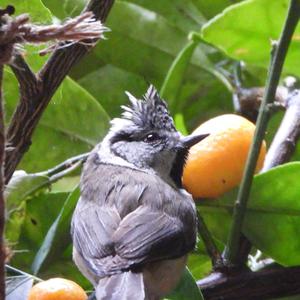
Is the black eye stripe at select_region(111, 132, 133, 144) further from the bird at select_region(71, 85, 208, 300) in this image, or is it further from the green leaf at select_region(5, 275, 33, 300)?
the green leaf at select_region(5, 275, 33, 300)

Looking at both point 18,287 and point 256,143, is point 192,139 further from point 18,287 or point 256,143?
point 18,287

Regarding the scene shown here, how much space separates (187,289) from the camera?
1.35 metres

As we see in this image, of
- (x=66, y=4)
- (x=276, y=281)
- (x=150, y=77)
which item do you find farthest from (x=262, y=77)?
(x=276, y=281)

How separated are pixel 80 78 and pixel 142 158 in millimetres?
295

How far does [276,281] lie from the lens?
1.45 metres

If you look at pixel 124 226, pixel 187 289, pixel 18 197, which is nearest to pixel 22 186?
pixel 18 197

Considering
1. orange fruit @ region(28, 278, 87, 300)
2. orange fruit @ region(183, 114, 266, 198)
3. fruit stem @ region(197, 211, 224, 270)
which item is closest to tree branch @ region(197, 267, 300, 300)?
fruit stem @ region(197, 211, 224, 270)

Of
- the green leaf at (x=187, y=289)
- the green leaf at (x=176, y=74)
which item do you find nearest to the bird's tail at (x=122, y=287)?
the green leaf at (x=187, y=289)

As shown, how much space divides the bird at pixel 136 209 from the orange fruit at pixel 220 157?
3 centimetres

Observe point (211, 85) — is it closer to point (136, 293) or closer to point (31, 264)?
point (31, 264)

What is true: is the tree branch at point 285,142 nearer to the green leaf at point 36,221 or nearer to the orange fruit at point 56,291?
the green leaf at point 36,221

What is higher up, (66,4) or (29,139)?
(66,4)

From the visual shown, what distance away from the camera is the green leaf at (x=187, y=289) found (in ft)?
4.38

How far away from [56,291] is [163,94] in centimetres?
66
